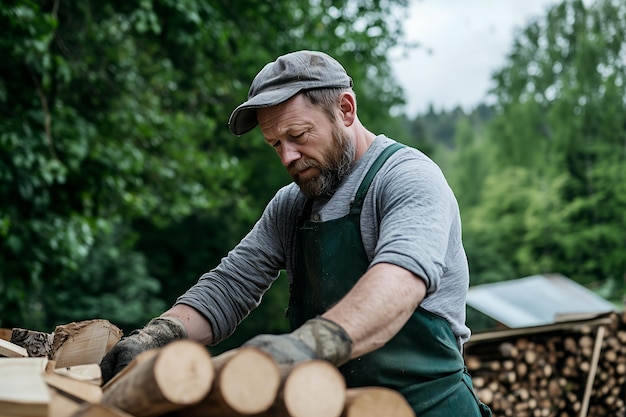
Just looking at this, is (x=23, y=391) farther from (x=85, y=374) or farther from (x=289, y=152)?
(x=289, y=152)

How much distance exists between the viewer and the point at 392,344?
229 cm

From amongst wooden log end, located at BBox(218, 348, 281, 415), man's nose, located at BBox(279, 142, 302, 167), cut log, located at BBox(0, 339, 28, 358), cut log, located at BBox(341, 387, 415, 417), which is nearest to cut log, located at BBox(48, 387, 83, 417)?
wooden log end, located at BBox(218, 348, 281, 415)

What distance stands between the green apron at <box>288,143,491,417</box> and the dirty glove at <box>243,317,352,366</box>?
1.83ft

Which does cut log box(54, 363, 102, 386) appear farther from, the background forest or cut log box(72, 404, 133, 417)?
the background forest

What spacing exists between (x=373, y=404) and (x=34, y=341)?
137cm

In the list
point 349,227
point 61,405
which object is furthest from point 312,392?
point 349,227

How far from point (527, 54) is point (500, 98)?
2025 millimetres

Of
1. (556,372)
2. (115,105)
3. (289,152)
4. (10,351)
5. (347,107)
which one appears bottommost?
(556,372)

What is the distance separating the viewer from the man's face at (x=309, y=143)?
2395 mm

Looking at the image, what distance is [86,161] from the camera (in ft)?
21.9

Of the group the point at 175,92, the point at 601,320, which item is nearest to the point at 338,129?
the point at 601,320

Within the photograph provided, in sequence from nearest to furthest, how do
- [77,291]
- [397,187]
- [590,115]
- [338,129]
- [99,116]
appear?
[397,187] < [338,129] < [99,116] < [77,291] < [590,115]

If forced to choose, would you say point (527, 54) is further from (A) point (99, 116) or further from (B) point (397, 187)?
(B) point (397, 187)

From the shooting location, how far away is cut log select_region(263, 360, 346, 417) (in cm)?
153
